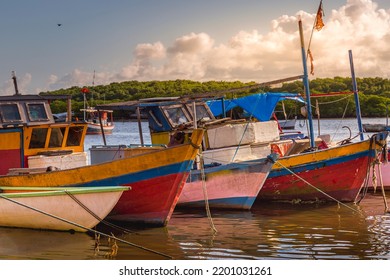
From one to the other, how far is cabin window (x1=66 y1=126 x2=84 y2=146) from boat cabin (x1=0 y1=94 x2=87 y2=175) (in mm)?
217

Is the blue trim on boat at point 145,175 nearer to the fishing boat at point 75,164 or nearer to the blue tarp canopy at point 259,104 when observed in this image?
the fishing boat at point 75,164

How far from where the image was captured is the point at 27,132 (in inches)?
418

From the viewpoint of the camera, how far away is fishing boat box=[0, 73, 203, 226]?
9.63 meters

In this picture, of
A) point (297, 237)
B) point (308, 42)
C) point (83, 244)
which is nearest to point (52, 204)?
point (83, 244)

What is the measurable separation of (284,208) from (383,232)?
8.90ft

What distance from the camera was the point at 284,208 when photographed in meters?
12.0

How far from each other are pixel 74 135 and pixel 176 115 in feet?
8.49

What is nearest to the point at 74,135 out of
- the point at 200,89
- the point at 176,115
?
the point at 176,115

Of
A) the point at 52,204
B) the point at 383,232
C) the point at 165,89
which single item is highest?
the point at 165,89

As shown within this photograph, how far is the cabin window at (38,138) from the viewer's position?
10.7 meters

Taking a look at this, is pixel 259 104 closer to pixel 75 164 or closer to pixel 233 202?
pixel 233 202

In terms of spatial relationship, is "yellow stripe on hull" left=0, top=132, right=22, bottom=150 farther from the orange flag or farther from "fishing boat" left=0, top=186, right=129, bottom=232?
the orange flag

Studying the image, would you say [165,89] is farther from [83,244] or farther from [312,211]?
[83,244]
